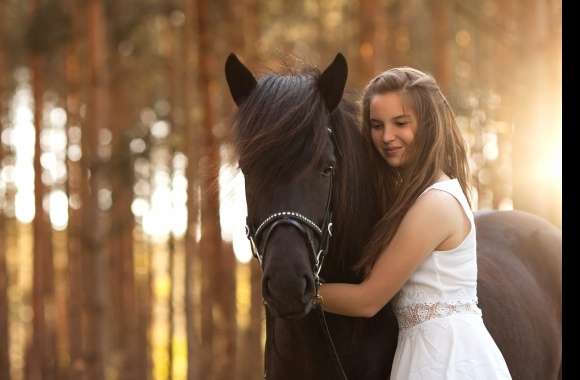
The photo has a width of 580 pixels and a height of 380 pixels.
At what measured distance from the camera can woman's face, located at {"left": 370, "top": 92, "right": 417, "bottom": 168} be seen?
11.9 feet

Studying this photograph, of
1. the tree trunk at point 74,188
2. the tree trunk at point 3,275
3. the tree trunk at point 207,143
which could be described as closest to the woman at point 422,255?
the tree trunk at point 207,143

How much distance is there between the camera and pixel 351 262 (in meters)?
3.66

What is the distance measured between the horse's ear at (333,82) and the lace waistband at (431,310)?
918mm

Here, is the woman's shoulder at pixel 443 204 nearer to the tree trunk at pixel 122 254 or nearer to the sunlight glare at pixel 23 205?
the tree trunk at pixel 122 254

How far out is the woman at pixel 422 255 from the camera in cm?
336

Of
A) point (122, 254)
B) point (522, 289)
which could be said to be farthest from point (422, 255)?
point (122, 254)

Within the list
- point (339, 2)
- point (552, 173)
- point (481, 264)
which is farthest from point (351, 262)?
point (339, 2)

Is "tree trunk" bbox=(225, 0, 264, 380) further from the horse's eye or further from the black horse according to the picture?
the horse's eye

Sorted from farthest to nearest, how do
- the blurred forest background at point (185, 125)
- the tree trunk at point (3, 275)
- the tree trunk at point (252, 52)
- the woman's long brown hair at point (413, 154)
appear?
the tree trunk at point (3, 275), the tree trunk at point (252, 52), the blurred forest background at point (185, 125), the woman's long brown hair at point (413, 154)

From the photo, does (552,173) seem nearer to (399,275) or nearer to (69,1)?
(399,275)

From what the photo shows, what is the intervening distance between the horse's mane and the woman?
12 centimetres

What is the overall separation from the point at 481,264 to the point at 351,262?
66.2 inches

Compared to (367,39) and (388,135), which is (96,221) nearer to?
(367,39)

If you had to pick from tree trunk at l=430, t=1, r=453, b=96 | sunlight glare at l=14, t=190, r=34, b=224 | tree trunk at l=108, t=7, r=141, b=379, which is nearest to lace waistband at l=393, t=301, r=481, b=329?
tree trunk at l=430, t=1, r=453, b=96
